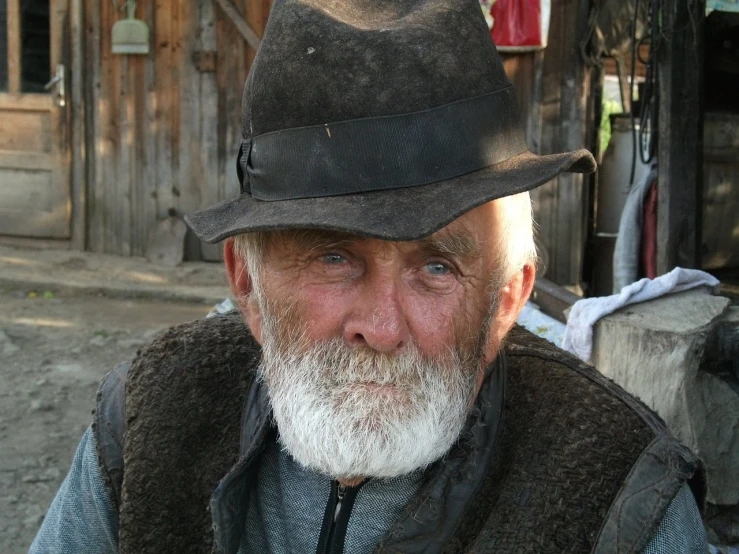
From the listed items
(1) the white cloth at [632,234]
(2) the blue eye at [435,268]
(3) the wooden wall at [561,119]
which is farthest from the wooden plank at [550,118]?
(2) the blue eye at [435,268]

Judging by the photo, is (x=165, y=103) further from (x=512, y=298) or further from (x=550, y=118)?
(x=512, y=298)

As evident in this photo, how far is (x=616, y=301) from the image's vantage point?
2805mm

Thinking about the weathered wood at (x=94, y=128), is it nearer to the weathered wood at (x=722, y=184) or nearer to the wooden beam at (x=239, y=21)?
the wooden beam at (x=239, y=21)

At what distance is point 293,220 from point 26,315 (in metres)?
5.52

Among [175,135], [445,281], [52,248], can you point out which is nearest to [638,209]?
[445,281]

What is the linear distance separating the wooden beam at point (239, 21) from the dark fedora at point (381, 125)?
5.81 metres

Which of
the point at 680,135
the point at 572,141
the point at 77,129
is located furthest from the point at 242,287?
the point at 77,129

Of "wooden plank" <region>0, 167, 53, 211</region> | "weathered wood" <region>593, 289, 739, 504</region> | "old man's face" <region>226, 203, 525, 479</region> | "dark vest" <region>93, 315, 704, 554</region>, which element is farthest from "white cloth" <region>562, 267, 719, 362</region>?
"wooden plank" <region>0, 167, 53, 211</region>

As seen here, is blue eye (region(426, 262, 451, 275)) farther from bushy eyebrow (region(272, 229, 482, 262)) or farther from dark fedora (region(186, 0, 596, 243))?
dark fedora (region(186, 0, 596, 243))

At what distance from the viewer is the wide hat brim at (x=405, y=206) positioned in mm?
1403

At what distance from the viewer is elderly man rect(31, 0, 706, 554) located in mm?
1450

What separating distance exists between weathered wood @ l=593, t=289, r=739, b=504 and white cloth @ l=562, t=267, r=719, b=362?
0.04 metres

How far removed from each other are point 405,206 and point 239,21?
20.0 feet

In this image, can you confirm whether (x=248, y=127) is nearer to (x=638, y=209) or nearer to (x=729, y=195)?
(x=638, y=209)
